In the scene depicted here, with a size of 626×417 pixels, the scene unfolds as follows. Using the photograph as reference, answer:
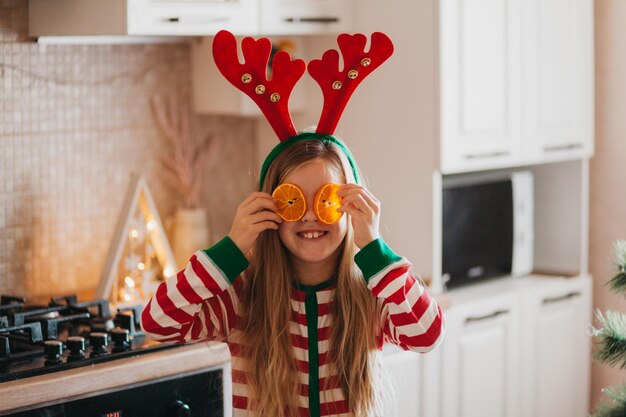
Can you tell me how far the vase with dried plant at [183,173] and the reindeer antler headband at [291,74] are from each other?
1.11 meters

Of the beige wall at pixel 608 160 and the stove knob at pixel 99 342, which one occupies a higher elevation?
the beige wall at pixel 608 160

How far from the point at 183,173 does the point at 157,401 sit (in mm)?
913

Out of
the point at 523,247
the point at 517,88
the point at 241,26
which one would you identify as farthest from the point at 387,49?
the point at 523,247

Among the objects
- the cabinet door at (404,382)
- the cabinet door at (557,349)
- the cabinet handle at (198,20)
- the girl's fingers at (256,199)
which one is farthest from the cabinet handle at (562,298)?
the girl's fingers at (256,199)

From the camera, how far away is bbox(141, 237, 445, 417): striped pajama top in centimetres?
162

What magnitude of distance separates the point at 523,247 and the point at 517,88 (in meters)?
0.53

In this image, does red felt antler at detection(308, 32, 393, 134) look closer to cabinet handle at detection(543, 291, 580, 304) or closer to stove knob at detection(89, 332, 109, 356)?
stove knob at detection(89, 332, 109, 356)

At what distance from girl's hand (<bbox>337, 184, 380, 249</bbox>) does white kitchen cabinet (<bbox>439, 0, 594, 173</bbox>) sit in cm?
96

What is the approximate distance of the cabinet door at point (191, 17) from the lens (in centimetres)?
223

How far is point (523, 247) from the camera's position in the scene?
9.88ft

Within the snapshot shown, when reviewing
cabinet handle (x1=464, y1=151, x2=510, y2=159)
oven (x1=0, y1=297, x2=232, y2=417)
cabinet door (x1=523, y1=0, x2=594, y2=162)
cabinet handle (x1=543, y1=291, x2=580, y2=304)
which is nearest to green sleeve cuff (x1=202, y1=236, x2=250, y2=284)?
oven (x1=0, y1=297, x2=232, y2=417)

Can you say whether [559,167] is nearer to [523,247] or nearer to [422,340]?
[523,247]

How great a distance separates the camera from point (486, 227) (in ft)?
9.47

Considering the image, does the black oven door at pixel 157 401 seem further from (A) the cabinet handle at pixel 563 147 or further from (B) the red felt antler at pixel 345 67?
(A) the cabinet handle at pixel 563 147
